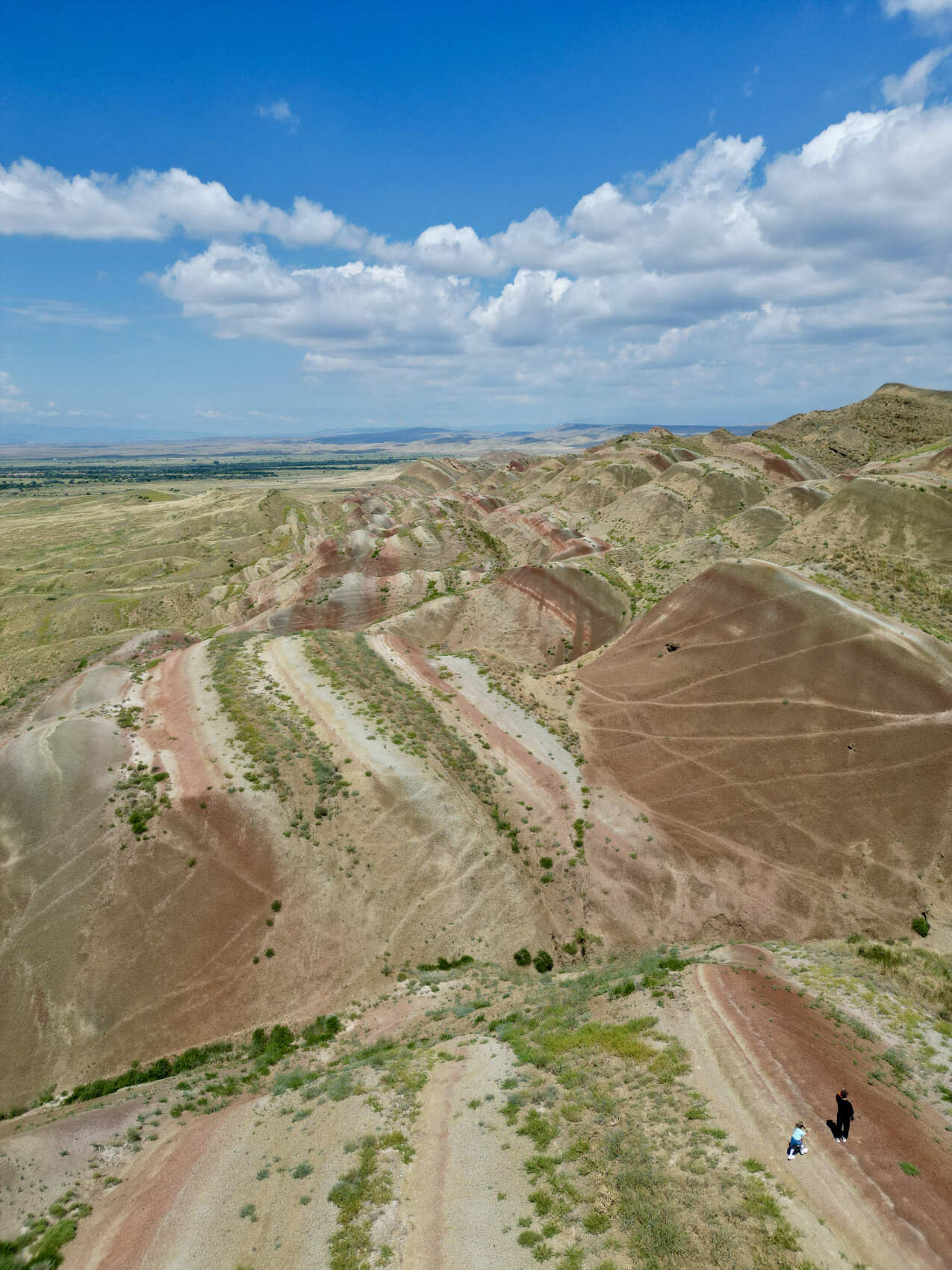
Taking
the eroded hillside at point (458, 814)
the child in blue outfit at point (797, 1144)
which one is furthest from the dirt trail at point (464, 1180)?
the child in blue outfit at point (797, 1144)

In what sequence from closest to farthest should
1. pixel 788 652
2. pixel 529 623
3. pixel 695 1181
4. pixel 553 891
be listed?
pixel 695 1181 → pixel 553 891 → pixel 788 652 → pixel 529 623

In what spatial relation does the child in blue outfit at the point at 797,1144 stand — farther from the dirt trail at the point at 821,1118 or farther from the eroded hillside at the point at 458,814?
the eroded hillside at the point at 458,814

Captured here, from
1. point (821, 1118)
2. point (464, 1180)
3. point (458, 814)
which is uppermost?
point (821, 1118)

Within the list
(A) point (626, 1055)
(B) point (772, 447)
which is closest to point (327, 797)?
(A) point (626, 1055)

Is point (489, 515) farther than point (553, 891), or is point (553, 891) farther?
point (489, 515)

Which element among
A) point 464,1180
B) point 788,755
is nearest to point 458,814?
point 464,1180

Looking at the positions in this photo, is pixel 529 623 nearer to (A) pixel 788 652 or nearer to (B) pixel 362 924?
(A) pixel 788 652

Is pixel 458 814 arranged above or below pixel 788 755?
below

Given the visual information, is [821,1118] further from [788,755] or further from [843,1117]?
[788,755]
